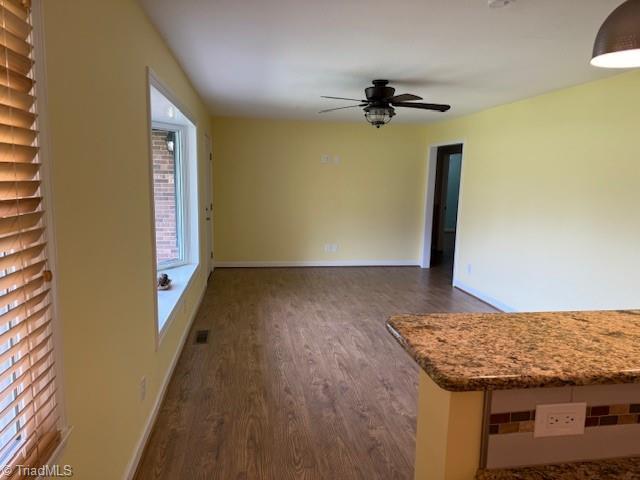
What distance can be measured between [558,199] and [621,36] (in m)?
3.13

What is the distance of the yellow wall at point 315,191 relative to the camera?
21.0ft

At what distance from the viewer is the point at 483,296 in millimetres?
5160

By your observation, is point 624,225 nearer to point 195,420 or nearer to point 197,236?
point 195,420

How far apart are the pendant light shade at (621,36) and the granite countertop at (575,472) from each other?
107 centimetres

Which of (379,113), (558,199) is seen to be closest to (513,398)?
(379,113)

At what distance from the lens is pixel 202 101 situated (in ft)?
15.9

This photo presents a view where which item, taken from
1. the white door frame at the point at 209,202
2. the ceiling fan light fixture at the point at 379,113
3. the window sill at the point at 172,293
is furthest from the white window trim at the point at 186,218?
the ceiling fan light fixture at the point at 379,113

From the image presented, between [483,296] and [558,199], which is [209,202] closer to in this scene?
[483,296]

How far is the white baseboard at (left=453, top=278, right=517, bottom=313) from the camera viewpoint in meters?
4.70

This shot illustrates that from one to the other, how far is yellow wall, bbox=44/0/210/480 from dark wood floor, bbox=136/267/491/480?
0.34 m

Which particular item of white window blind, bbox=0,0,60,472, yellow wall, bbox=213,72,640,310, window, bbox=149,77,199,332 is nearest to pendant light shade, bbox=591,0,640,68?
white window blind, bbox=0,0,60,472

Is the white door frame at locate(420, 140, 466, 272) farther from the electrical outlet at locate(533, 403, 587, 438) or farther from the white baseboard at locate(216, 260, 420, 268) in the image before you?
the electrical outlet at locate(533, 403, 587, 438)

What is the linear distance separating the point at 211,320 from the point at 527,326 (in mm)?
3590

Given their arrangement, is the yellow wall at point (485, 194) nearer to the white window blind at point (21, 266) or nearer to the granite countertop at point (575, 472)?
the granite countertop at point (575, 472)
